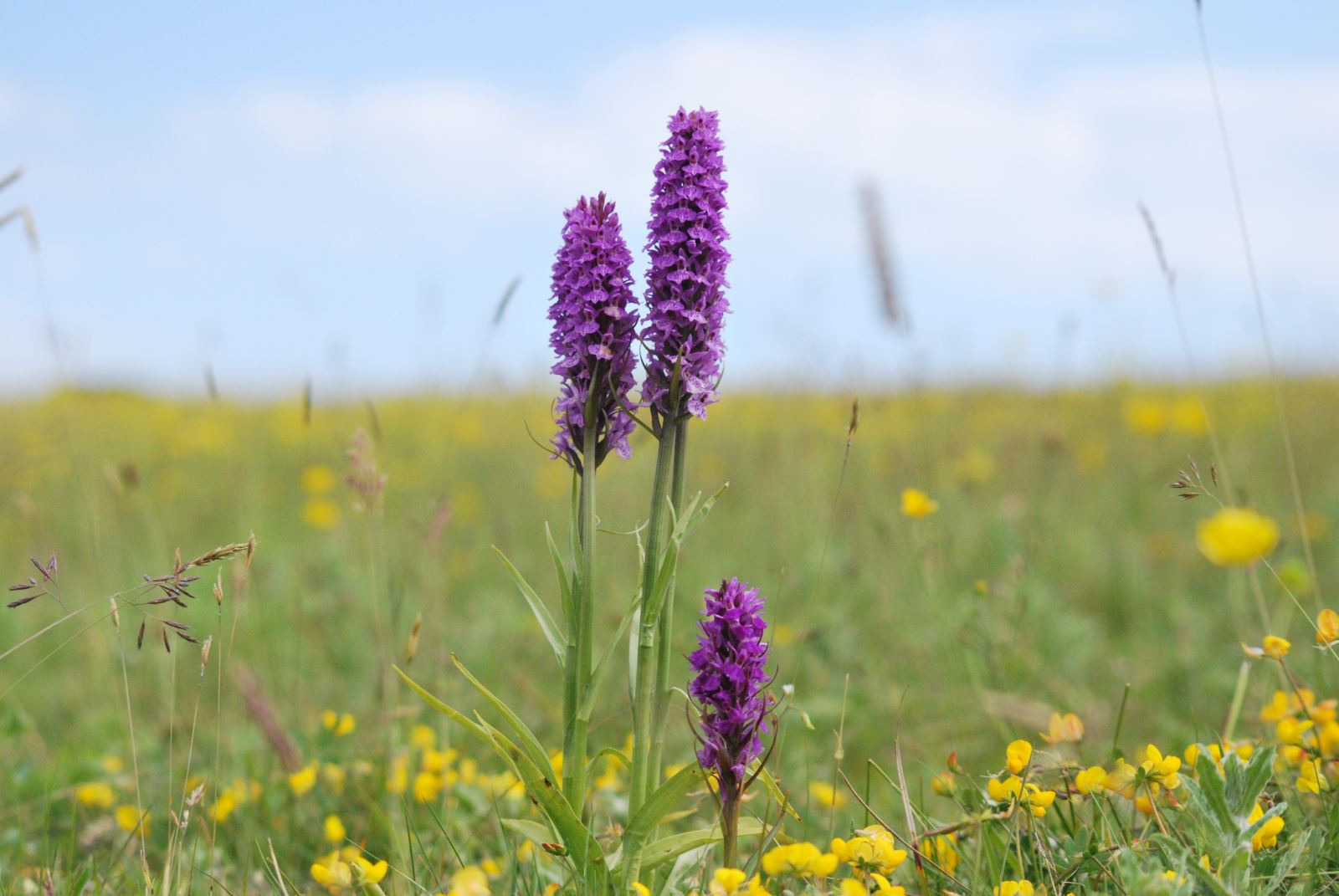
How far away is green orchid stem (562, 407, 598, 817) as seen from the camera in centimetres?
188

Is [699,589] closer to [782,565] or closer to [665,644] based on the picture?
[782,565]

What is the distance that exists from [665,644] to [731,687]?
0.47ft

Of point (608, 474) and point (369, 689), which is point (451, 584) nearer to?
point (369, 689)

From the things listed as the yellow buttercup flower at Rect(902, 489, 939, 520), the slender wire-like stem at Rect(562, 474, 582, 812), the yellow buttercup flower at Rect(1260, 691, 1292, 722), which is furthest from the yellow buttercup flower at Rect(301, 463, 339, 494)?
the yellow buttercup flower at Rect(1260, 691, 1292, 722)

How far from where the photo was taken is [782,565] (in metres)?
5.57

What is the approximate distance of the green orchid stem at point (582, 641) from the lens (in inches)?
74.2

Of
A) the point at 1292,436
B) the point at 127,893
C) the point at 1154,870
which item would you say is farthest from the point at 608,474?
→ the point at 1154,870

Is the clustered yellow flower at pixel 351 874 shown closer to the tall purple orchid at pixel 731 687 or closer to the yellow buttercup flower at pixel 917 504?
the tall purple orchid at pixel 731 687

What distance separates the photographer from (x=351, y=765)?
3.03 m

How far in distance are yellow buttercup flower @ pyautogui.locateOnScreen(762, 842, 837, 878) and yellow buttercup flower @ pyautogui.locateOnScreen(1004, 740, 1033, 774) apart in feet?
1.55

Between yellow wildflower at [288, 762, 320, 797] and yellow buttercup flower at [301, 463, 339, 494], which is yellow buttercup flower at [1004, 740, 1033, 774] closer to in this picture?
yellow wildflower at [288, 762, 320, 797]

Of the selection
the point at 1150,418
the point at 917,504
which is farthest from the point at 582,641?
the point at 1150,418

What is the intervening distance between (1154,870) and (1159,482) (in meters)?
6.15

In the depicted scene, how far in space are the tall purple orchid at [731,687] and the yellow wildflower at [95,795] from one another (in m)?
2.04
